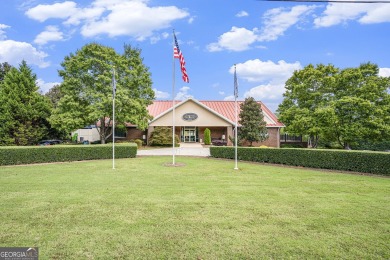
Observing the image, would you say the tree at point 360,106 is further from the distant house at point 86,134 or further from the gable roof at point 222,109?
the distant house at point 86,134

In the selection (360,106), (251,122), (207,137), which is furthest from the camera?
(207,137)

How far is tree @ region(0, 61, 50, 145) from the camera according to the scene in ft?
99.0

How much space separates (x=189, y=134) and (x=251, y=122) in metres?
11.7

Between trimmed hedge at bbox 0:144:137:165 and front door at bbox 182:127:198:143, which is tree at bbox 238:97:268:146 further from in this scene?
trimmed hedge at bbox 0:144:137:165

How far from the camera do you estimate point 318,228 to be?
6449mm

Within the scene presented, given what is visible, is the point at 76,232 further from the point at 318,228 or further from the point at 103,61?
the point at 103,61

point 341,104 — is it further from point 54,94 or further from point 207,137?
point 54,94

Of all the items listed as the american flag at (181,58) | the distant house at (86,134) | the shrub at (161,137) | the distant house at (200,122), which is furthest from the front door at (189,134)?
the american flag at (181,58)

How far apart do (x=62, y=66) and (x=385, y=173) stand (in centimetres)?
3202

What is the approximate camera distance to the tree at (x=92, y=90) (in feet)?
98.6

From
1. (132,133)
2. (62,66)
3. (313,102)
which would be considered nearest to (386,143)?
(313,102)

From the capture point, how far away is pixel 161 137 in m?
36.4

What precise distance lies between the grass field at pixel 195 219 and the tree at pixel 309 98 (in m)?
15.8

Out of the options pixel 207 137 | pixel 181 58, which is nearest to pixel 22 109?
pixel 207 137
